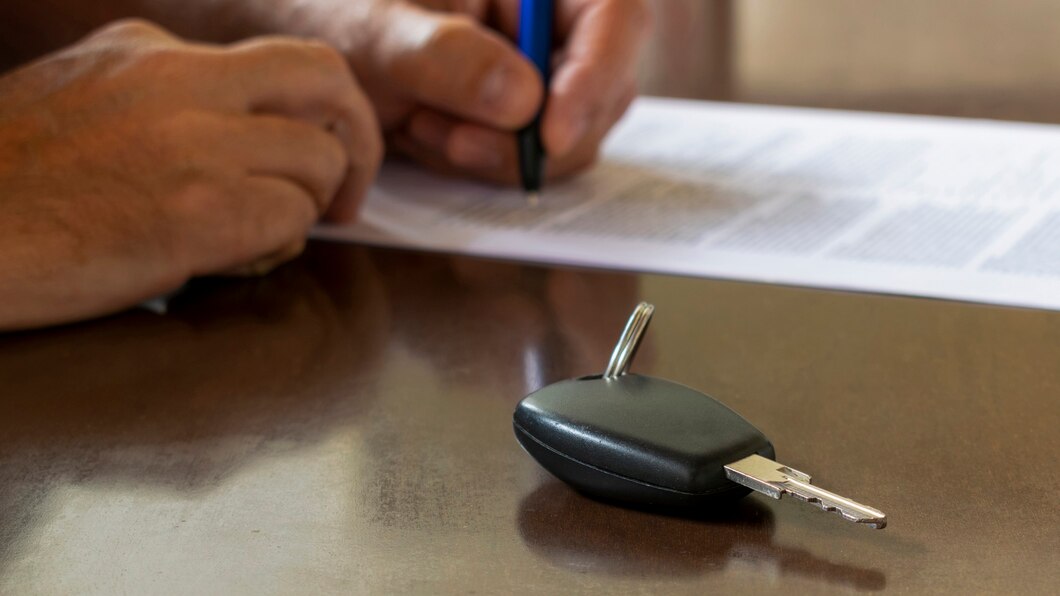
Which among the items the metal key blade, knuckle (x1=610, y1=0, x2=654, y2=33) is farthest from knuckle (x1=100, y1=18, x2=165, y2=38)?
the metal key blade

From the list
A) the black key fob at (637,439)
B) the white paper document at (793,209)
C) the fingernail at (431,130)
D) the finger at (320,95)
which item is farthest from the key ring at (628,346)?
the fingernail at (431,130)

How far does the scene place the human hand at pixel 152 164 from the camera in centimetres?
60

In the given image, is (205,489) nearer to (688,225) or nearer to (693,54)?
(688,225)

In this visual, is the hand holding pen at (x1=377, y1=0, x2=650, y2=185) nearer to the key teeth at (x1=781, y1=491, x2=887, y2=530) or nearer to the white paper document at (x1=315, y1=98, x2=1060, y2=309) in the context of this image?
the white paper document at (x1=315, y1=98, x2=1060, y2=309)

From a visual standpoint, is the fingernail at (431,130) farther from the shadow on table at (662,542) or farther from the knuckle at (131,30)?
the shadow on table at (662,542)

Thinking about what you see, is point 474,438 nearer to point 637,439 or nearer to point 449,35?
point 637,439

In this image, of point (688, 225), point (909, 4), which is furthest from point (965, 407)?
point (909, 4)

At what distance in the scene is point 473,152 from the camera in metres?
0.85

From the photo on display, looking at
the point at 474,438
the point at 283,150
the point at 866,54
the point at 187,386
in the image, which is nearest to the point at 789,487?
the point at 474,438

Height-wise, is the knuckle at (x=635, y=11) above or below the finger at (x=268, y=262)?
above

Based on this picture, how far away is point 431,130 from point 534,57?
0.09 meters

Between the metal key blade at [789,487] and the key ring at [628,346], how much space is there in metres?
0.07

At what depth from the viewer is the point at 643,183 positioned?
2.82ft

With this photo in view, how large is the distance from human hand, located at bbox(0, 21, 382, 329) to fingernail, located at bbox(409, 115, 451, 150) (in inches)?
5.7
